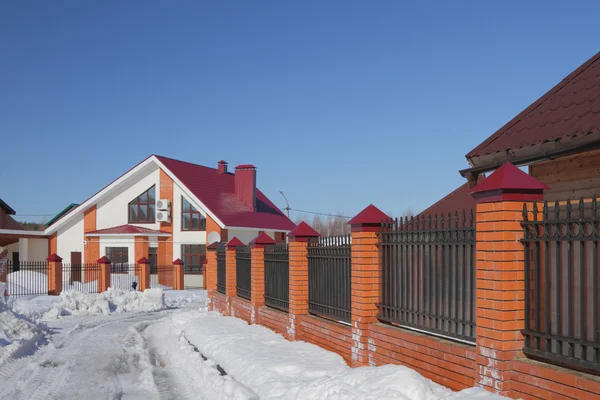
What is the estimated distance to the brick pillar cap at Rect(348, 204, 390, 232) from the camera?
26.3 feet

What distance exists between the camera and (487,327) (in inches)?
218

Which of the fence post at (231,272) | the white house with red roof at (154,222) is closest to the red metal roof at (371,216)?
the fence post at (231,272)

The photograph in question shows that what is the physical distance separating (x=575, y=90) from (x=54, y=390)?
8364 millimetres

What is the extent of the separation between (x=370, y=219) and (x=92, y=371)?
5.29 metres

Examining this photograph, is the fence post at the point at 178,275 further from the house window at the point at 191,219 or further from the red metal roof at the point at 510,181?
the red metal roof at the point at 510,181

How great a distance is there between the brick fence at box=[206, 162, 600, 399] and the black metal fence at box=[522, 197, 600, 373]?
3.6 inches

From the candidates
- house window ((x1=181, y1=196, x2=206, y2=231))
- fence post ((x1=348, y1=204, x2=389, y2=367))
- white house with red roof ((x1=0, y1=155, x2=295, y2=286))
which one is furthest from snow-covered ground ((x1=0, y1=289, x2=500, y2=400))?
house window ((x1=181, y1=196, x2=206, y2=231))

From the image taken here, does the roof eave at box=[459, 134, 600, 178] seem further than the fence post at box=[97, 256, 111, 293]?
No

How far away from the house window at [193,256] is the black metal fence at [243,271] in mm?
18763

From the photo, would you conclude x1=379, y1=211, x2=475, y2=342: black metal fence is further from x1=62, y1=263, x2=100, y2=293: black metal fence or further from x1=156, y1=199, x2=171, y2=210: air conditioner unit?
x1=156, y1=199, x2=171, y2=210: air conditioner unit

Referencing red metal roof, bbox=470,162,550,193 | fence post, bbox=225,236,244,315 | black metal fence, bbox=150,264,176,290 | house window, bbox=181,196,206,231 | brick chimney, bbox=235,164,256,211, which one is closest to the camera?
red metal roof, bbox=470,162,550,193

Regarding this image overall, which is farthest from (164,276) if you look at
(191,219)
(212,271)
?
(212,271)

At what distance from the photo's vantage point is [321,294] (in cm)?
1005

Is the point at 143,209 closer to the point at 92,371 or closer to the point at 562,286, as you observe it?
the point at 92,371
